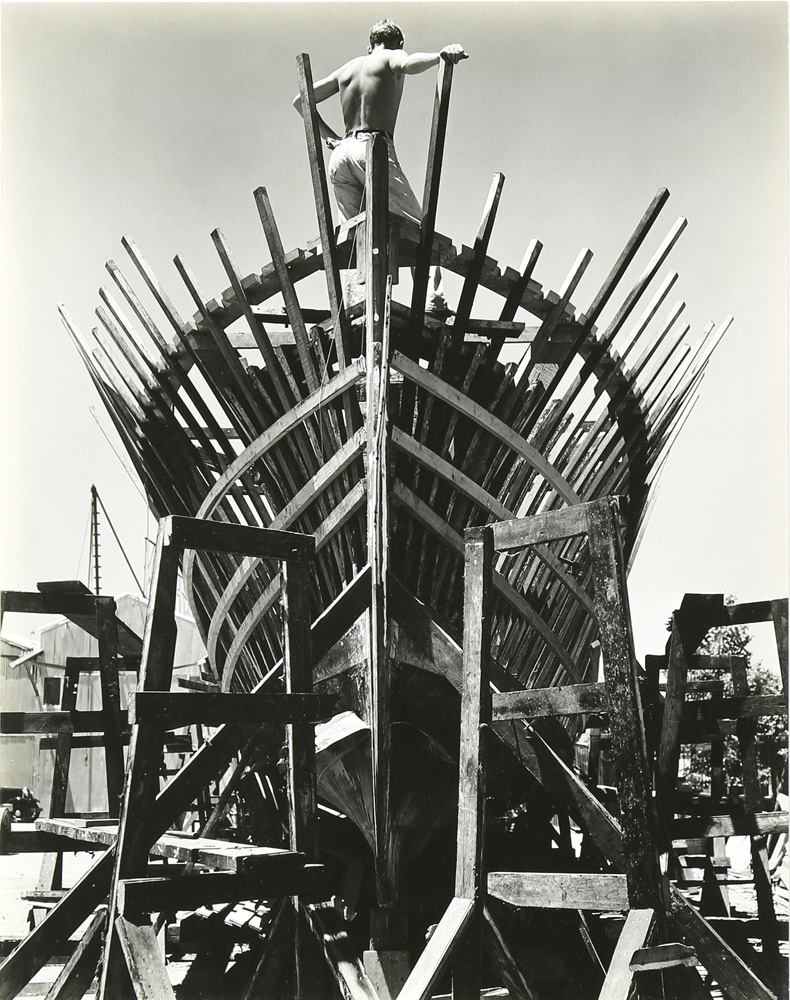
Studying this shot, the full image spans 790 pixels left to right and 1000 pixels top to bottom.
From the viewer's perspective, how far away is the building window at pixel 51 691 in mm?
7856

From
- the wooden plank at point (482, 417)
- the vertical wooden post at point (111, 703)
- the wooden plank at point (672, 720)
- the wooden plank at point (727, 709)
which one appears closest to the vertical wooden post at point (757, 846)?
the wooden plank at point (727, 709)

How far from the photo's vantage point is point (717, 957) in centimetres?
364

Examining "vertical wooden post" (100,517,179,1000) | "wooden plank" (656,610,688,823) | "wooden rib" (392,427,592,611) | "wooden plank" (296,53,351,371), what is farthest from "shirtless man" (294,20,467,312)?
"vertical wooden post" (100,517,179,1000)

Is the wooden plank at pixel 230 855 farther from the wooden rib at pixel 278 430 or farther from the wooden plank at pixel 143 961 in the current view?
the wooden rib at pixel 278 430

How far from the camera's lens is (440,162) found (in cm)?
527

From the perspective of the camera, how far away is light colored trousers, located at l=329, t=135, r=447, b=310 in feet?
20.3

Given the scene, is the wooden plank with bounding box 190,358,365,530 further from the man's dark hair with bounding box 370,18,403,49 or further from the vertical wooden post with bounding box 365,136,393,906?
the man's dark hair with bounding box 370,18,403,49

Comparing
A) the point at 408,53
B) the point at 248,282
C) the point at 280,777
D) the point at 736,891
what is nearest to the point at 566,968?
the point at 280,777

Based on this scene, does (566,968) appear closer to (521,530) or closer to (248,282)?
(521,530)

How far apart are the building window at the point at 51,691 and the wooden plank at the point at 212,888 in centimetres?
454

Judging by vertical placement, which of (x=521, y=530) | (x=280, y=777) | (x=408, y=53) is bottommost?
(x=280, y=777)

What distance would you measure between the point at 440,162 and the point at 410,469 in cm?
164

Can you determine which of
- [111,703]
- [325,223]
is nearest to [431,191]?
[325,223]

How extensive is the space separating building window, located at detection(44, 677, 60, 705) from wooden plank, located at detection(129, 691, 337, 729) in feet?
14.4
